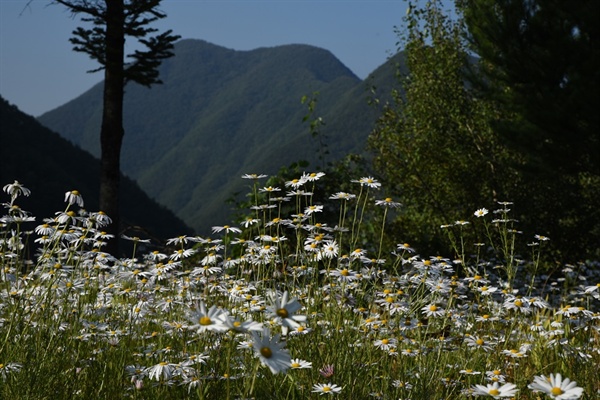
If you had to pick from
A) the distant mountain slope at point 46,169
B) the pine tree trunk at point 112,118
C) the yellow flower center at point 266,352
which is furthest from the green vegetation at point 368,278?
the distant mountain slope at point 46,169

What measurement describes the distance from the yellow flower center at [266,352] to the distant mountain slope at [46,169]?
36.9 metres

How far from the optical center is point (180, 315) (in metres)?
3.95

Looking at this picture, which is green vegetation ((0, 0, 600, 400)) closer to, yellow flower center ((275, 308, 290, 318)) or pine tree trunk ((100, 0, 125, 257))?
yellow flower center ((275, 308, 290, 318))

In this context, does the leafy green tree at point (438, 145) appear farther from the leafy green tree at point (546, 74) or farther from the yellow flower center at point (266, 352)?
the yellow flower center at point (266, 352)

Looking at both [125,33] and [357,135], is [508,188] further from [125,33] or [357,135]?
[357,135]

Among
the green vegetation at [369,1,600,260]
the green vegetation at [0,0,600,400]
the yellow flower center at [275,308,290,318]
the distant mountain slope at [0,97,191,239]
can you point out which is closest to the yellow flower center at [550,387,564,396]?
the green vegetation at [0,0,600,400]

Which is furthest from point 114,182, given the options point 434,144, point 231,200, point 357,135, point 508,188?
point 357,135

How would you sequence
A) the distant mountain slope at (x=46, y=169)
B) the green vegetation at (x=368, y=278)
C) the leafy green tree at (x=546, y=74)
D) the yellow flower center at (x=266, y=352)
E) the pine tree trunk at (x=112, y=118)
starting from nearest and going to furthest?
the yellow flower center at (x=266, y=352)
the green vegetation at (x=368, y=278)
the leafy green tree at (x=546, y=74)
the pine tree trunk at (x=112, y=118)
the distant mountain slope at (x=46, y=169)

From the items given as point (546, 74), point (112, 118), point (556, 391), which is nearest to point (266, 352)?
point (556, 391)

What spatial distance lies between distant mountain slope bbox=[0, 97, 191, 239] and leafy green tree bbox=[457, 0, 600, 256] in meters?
30.9

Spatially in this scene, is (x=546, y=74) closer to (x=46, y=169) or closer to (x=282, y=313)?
(x=282, y=313)

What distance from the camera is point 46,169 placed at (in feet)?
165

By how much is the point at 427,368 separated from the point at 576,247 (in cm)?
954

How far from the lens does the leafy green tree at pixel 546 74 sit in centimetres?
1014
